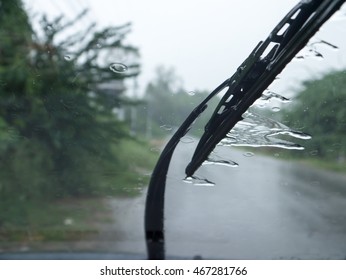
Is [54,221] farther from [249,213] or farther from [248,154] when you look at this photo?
[248,154]

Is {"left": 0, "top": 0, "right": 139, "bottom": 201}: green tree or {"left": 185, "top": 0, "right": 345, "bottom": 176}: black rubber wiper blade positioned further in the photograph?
{"left": 0, "top": 0, "right": 139, "bottom": 201}: green tree

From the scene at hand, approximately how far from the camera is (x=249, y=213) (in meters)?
5.41

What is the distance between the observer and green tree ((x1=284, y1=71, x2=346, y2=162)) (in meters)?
5.62

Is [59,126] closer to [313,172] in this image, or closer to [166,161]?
[166,161]

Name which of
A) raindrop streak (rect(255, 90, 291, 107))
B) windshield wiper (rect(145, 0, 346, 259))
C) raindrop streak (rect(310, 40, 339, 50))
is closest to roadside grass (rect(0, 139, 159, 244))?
windshield wiper (rect(145, 0, 346, 259))

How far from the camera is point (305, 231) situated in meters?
5.23

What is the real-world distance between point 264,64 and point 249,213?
61.4 inches

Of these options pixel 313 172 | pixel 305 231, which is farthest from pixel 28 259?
pixel 313 172

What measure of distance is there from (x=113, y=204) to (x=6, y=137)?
1449 millimetres

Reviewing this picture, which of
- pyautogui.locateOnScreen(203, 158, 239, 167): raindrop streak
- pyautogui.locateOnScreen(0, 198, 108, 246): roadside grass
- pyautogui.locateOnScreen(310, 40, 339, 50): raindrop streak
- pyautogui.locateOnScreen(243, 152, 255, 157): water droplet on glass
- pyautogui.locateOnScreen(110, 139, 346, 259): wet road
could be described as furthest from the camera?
pyautogui.locateOnScreen(243, 152, 255, 157): water droplet on glass

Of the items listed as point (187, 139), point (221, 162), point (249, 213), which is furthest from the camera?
point (221, 162)

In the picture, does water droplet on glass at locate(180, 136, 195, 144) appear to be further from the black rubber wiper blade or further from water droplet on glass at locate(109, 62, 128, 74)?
water droplet on glass at locate(109, 62, 128, 74)

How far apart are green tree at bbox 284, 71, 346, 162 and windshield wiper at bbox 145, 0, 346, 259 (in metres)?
0.99

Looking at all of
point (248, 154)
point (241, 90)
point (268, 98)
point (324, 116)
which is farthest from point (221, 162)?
point (324, 116)
